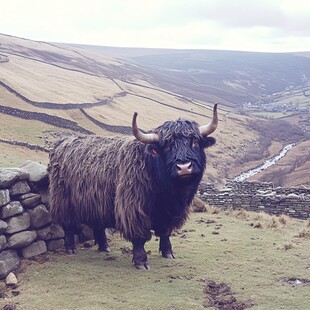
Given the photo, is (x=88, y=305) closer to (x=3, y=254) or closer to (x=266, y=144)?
(x=3, y=254)

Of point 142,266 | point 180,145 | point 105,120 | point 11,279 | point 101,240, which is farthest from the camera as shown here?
point 105,120

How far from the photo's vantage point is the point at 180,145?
27.6 feet

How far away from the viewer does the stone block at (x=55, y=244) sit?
10.1 m

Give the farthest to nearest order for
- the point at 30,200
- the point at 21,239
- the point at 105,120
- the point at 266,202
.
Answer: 1. the point at 105,120
2. the point at 266,202
3. the point at 30,200
4. the point at 21,239

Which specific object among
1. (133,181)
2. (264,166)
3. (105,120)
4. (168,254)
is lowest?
(264,166)

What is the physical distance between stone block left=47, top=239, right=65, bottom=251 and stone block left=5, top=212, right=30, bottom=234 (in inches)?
30.5

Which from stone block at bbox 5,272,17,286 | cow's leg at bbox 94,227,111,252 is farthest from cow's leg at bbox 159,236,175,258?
stone block at bbox 5,272,17,286

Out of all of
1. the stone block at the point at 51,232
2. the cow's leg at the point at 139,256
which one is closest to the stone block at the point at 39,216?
the stone block at the point at 51,232

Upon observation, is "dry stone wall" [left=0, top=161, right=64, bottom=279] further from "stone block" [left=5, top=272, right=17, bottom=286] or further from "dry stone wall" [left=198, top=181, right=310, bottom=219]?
"dry stone wall" [left=198, top=181, right=310, bottom=219]

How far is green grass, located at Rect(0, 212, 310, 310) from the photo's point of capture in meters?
7.52

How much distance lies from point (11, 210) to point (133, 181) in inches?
89.1

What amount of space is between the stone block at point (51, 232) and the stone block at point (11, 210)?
725 millimetres

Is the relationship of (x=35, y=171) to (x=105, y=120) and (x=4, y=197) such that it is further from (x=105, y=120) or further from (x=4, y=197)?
(x=105, y=120)

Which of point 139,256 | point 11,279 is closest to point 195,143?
point 139,256
